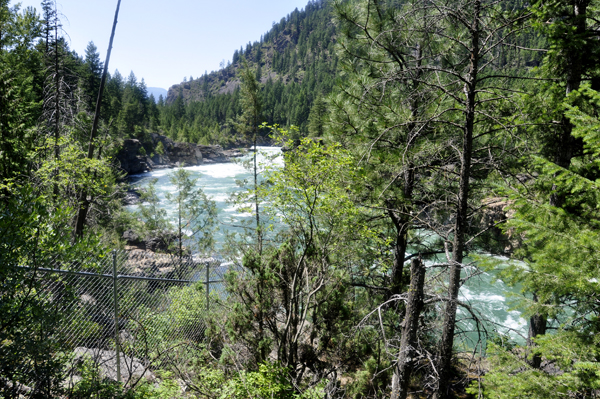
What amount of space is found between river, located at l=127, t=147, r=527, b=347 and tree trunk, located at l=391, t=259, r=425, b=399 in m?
0.57

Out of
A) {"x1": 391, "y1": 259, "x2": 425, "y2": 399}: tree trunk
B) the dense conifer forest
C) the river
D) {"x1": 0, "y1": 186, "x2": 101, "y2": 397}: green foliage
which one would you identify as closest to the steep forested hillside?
the river

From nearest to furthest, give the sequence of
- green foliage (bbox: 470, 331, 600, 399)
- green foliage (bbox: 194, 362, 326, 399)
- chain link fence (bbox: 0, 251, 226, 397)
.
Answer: green foliage (bbox: 470, 331, 600, 399) → chain link fence (bbox: 0, 251, 226, 397) → green foliage (bbox: 194, 362, 326, 399)

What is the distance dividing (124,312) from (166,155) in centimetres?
5288

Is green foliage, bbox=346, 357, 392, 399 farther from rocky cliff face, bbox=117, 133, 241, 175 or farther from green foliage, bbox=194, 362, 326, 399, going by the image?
rocky cliff face, bbox=117, 133, 241, 175

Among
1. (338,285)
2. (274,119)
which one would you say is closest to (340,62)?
(338,285)

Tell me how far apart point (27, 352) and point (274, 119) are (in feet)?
312

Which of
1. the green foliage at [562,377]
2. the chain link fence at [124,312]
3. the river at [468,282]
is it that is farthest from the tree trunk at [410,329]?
the chain link fence at [124,312]

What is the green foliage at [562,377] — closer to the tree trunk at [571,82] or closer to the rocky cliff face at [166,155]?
the tree trunk at [571,82]

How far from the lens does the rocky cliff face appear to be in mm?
42969

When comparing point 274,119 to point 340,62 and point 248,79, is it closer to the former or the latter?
point 248,79

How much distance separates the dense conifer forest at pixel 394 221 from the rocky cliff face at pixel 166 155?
34715 millimetres

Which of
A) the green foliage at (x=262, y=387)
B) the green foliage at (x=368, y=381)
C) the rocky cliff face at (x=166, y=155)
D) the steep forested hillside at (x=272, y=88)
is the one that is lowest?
the green foliage at (x=368, y=381)

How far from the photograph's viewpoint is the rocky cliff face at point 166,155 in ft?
141

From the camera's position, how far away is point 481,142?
6.46 m
